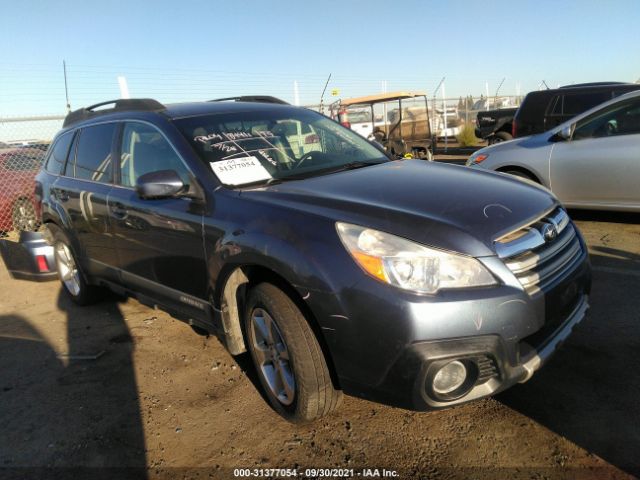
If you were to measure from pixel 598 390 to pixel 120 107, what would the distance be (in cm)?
381

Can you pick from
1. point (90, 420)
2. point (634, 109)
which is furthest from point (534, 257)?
point (634, 109)

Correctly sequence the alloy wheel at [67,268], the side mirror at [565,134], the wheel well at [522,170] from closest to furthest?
1. the alloy wheel at [67,268]
2. the side mirror at [565,134]
3. the wheel well at [522,170]

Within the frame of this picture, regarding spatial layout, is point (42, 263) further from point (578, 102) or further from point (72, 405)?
point (578, 102)

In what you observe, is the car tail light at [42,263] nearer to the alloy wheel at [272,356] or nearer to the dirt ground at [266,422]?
the dirt ground at [266,422]

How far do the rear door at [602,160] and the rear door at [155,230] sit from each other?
4.76 metres

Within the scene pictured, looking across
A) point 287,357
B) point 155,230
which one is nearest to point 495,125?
point 155,230

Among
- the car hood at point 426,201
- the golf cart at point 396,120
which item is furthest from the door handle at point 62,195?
the golf cart at point 396,120

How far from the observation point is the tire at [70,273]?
4.57 m

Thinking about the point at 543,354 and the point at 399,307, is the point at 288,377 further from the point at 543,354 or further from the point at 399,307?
the point at 543,354

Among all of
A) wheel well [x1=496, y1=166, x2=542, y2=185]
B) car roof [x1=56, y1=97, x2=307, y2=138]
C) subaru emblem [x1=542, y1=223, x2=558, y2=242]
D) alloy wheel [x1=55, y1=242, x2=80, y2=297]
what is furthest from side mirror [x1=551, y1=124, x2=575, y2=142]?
alloy wheel [x1=55, y1=242, x2=80, y2=297]

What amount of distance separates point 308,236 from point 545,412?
155cm

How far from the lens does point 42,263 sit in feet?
17.4

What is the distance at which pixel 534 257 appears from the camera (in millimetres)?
2230

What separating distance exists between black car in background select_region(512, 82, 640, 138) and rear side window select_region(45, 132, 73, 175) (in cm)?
796
